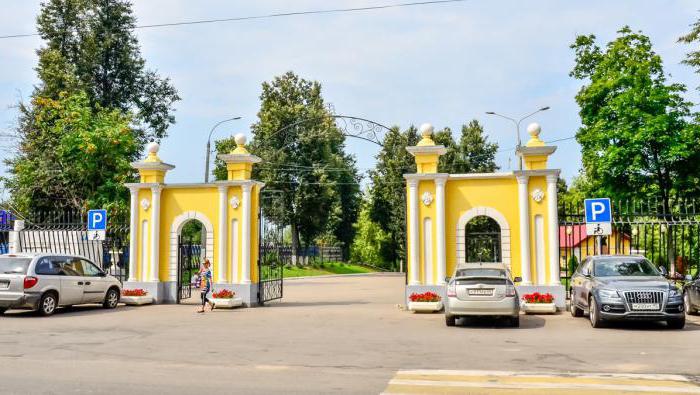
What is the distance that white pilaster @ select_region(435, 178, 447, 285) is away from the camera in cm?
1742

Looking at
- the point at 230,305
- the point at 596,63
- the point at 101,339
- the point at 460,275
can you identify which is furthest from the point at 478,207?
the point at 596,63

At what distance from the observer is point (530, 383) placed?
7215 millimetres

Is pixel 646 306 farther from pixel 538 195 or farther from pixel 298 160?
pixel 298 160

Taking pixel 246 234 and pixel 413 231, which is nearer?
pixel 413 231

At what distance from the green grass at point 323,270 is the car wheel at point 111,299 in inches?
1041

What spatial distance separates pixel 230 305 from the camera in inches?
720

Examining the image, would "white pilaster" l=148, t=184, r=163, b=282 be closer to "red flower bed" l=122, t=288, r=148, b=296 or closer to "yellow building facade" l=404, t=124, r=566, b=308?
"red flower bed" l=122, t=288, r=148, b=296

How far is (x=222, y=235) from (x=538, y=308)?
9.76 meters

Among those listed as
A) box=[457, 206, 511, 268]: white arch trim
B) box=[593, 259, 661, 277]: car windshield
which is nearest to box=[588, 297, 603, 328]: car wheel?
box=[593, 259, 661, 277]: car windshield

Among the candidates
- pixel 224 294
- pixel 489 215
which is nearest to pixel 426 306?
pixel 489 215

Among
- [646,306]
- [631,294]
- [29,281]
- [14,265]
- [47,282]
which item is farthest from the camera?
[47,282]

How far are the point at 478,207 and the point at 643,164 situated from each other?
46.8ft

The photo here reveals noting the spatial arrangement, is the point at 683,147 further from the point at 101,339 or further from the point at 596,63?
the point at 101,339

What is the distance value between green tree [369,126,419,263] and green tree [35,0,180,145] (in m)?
20.6
